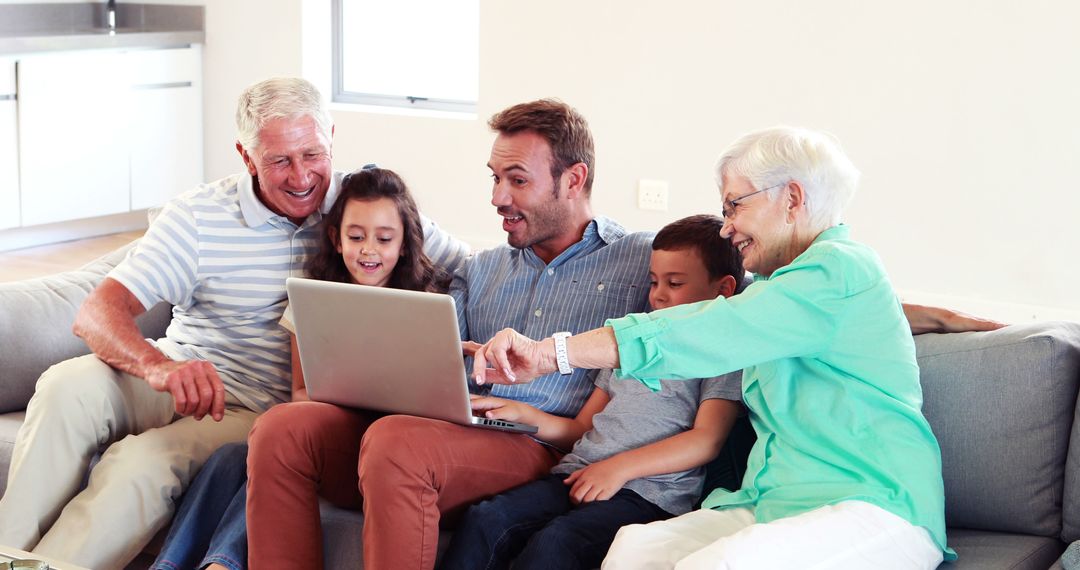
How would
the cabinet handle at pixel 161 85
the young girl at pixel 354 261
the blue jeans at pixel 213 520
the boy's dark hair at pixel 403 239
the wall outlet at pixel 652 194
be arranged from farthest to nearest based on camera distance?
the cabinet handle at pixel 161 85 → the wall outlet at pixel 652 194 → the boy's dark hair at pixel 403 239 → the young girl at pixel 354 261 → the blue jeans at pixel 213 520

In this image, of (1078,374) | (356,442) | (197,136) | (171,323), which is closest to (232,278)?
(171,323)

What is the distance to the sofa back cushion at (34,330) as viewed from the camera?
2.56 m

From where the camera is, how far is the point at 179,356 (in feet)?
8.58

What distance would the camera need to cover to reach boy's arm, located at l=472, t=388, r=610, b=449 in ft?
7.43

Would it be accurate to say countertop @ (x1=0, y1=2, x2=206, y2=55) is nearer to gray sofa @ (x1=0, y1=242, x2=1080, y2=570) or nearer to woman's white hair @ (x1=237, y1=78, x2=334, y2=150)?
woman's white hair @ (x1=237, y1=78, x2=334, y2=150)

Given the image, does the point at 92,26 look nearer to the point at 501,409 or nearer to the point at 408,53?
the point at 408,53

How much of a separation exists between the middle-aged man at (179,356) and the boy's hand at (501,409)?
49 centimetres

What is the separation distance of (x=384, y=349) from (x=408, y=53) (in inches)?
158

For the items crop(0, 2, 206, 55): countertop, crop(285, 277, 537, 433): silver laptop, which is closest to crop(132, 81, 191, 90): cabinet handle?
crop(0, 2, 206, 55): countertop

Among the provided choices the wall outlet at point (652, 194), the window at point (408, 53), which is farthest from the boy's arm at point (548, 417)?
the window at point (408, 53)

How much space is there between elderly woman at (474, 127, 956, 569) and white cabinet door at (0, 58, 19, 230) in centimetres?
394

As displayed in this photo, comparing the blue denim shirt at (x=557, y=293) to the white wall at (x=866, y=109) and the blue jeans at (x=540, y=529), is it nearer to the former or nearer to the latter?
the blue jeans at (x=540, y=529)

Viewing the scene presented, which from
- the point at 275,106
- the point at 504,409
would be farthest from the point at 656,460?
the point at 275,106

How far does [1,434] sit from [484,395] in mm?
979
